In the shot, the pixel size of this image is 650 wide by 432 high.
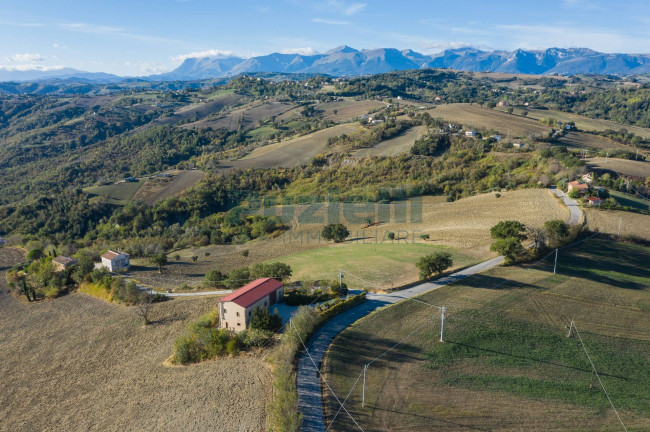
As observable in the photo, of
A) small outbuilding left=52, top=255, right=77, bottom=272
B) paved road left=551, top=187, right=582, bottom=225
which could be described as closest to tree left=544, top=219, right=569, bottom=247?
paved road left=551, top=187, right=582, bottom=225

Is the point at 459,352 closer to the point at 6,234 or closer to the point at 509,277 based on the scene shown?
the point at 509,277

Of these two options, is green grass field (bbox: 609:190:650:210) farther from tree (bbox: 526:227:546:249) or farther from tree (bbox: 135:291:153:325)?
tree (bbox: 135:291:153:325)

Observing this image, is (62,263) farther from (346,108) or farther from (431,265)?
(346,108)

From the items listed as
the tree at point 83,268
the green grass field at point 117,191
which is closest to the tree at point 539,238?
the tree at point 83,268

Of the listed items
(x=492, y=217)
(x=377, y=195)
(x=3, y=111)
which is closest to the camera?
(x=492, y=217)

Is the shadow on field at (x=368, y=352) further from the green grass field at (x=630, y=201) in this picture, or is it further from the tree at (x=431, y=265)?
the green grass field at (x=630, y=201)

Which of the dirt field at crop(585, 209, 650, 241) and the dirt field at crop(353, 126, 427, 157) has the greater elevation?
the dirt field at crop(353, 126, 427, 157)

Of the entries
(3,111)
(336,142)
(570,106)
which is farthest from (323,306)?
(3,111)
